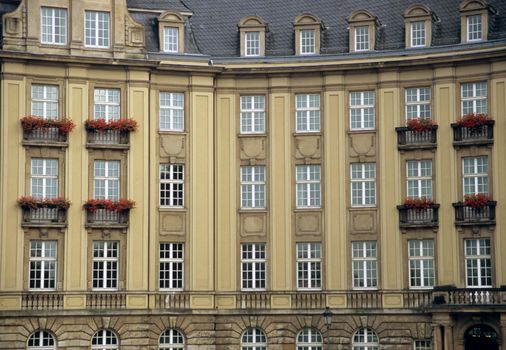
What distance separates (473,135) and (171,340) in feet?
55.9

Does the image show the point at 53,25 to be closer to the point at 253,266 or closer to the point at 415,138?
the point at 253,266

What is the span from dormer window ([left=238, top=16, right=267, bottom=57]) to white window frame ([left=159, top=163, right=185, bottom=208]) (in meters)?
6.85

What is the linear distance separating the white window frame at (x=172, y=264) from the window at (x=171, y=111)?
18.7ft

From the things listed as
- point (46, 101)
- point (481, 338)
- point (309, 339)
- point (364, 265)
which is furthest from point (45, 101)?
point (481, 338)

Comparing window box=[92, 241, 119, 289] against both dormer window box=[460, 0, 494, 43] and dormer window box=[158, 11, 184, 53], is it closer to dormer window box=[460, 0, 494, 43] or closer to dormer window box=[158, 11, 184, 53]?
dormer window box=[158, 11, 184, 53]

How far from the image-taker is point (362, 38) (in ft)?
178

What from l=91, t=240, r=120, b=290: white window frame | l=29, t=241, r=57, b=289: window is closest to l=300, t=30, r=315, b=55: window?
l=91, t=240, r=120, b=290: white window frame

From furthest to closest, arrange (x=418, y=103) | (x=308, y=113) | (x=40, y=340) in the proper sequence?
(x=308, y=113) → (x=418, y=103) → (x=40, y=340)

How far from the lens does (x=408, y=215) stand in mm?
52125

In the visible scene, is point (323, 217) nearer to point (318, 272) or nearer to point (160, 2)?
point (318, 272)

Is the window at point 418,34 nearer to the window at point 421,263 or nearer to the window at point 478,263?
the window at point 421,263

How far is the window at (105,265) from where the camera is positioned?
51.3m

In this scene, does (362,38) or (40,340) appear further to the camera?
(362,38)

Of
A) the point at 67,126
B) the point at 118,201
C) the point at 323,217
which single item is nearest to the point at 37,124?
the point at 67,126
